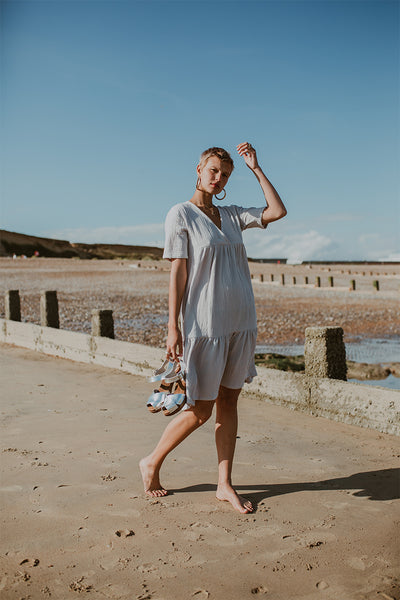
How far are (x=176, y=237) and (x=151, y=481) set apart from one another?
153cm

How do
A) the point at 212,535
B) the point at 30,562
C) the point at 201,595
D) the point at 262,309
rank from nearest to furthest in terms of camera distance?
the point at 201,595 → the point at 30,562 → the point at 212,535 → the point at 262,309

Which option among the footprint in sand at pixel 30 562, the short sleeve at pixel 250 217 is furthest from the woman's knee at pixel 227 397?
the footprint in sand at pixel 30 562

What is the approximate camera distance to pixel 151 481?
12.2 ft

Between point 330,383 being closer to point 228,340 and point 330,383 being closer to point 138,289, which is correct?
point 228,340

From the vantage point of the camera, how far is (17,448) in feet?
15.4

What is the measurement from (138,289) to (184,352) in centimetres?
2351

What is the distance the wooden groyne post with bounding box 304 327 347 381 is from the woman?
211cm

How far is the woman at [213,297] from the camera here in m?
3.37

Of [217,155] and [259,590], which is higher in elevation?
[217,155]

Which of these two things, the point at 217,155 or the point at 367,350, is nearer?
the point at 217,155

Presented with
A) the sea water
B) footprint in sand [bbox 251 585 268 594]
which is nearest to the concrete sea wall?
footprint in sand [bbox 251 585 268 594]

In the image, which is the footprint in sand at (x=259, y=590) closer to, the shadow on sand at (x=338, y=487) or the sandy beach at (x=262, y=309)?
the shadow on sand at (x=338, y=487)

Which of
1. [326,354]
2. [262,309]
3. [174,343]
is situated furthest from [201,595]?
[262,309]

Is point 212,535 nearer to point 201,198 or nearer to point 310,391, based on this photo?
point 201,198
